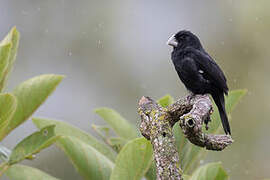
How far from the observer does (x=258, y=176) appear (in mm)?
5688

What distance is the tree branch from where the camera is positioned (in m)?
1.55

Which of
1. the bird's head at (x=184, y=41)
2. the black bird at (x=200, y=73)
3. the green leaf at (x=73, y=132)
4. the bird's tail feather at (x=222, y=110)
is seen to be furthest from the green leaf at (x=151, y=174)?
the bird's head at (x=184, y=41)

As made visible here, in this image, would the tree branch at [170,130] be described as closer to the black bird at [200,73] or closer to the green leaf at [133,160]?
the green leaf at [133,160]

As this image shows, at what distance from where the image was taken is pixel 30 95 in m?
2.44

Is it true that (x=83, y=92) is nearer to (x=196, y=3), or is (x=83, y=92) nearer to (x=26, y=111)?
(x=196, y=3)

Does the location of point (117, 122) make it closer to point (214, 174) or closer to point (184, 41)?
point (214, 174)

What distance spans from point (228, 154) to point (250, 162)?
1.18 ft

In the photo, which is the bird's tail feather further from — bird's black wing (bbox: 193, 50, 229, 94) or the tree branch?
the tree branch

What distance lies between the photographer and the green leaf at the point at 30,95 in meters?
2.42

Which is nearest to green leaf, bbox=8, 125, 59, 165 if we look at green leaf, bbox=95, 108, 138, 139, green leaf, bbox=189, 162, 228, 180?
green leaf, bbox=95, 108, 138, 139

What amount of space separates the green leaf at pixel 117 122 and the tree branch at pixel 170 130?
754 millimetres

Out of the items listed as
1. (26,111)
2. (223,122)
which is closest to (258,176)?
(223,122)

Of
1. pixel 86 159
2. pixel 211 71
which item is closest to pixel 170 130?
pixel 86 159

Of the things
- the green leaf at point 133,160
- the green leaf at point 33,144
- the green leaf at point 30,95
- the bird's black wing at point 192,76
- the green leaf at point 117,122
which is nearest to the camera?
the green leaf at point 133,160
